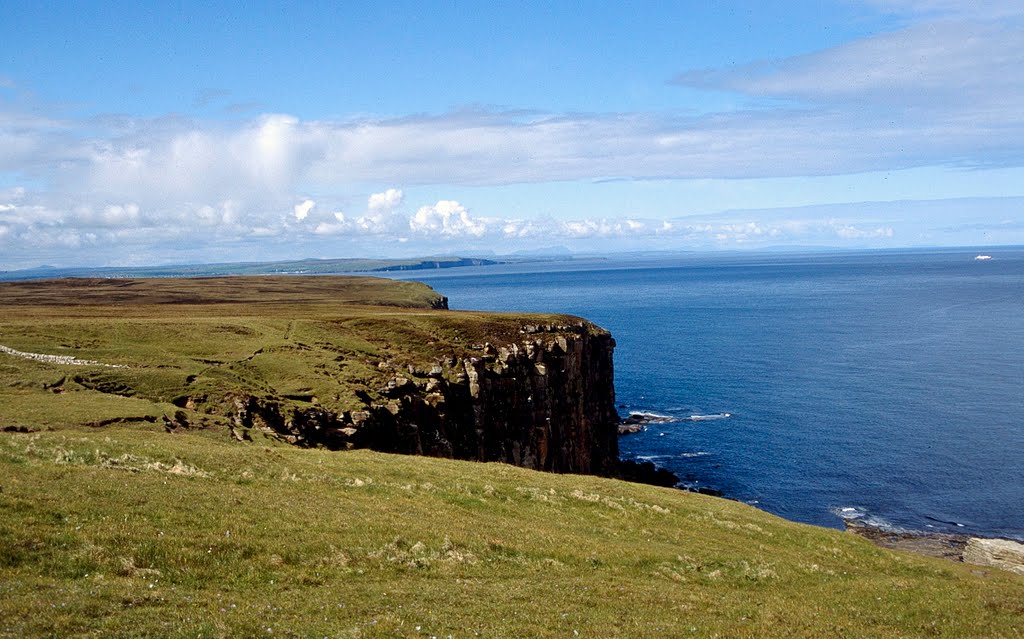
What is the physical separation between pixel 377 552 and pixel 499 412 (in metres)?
51.4

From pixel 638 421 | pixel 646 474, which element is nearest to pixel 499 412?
pixel 646 474

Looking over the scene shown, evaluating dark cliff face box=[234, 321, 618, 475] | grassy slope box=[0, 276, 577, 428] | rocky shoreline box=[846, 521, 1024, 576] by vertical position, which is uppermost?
grassy slope box=[0, 276, 577, 428]

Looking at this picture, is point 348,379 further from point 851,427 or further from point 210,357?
point 851,427

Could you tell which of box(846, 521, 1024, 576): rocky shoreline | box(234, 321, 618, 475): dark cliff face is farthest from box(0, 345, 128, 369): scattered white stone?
box(846, 521, 1024, 576): rocky shoreline

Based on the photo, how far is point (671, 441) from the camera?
111125 millimetres

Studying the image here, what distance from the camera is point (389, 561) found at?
75.5ft

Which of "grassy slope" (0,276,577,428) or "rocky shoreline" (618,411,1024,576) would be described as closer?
"grassy slope" (0,276,577,428)

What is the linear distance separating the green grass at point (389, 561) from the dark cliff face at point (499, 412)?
53.3 ft

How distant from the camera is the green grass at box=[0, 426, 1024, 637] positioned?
57.8ft

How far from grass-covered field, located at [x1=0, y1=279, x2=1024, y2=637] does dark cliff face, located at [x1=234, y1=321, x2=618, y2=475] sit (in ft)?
24.4

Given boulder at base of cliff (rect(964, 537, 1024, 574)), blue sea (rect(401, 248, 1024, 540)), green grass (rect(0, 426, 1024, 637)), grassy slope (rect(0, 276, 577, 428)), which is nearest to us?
green grass (rect(0, 426, 1024, 637))

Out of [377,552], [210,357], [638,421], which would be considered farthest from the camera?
[638,421]

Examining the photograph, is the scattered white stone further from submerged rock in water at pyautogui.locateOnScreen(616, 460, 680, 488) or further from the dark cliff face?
submerged rock in water at pyautogui.locateOnScreen(616, 460, 680, 488)

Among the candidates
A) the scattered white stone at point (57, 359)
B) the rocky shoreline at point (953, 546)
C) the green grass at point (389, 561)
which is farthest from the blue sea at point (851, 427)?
the scattered white stone at point (57, 359)
